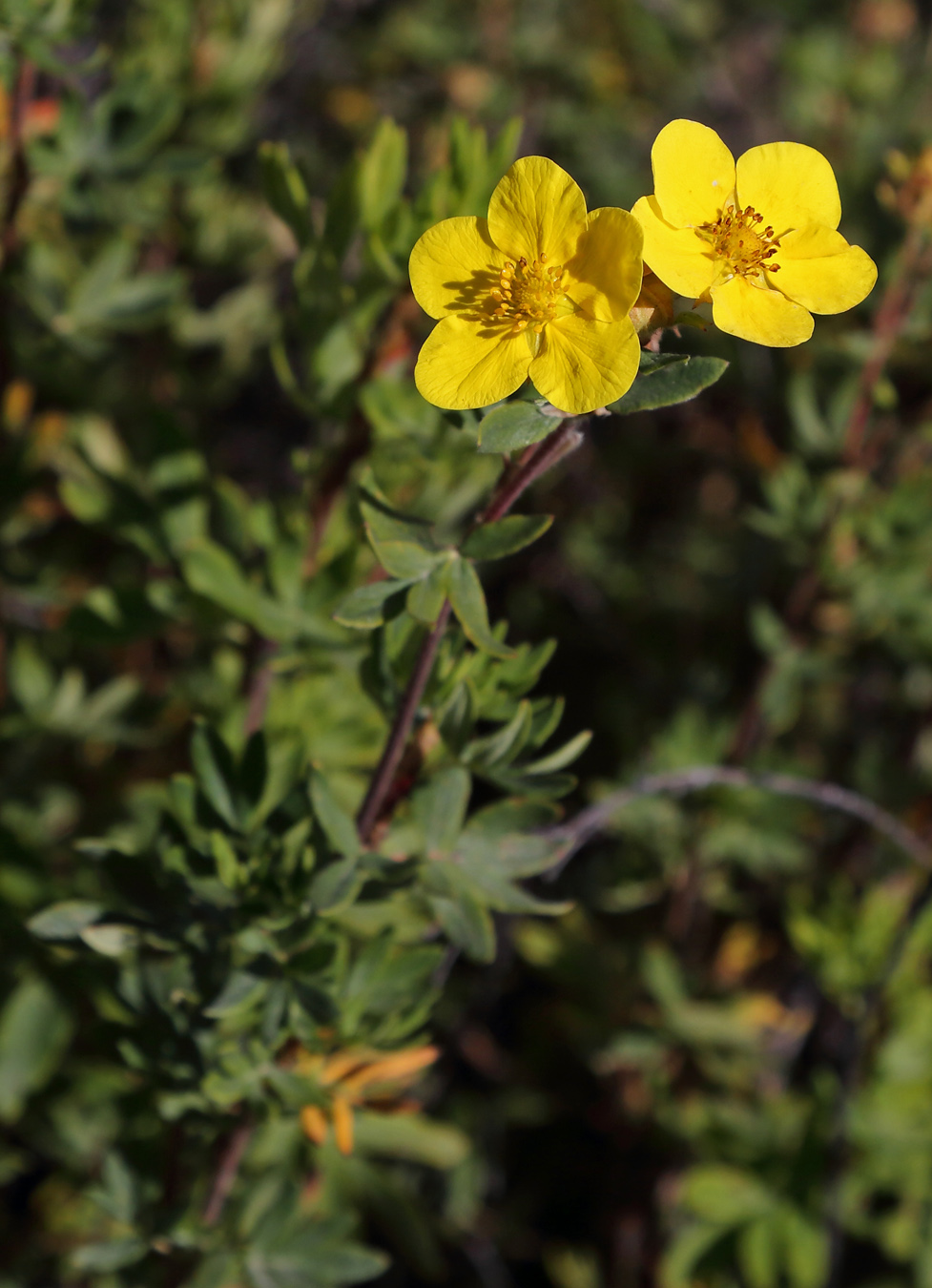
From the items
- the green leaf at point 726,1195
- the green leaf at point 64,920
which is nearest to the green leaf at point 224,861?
the green leaf at point 64,920

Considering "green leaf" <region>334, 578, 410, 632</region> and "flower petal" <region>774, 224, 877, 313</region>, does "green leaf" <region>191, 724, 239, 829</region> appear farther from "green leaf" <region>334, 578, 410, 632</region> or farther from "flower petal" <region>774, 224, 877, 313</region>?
"flower petal" <region>774, 224, 877, 313</region>

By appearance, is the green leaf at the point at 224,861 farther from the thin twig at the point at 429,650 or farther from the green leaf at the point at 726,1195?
the green leaf at the point at 726,1195

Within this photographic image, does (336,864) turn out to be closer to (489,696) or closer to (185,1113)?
(489,696)

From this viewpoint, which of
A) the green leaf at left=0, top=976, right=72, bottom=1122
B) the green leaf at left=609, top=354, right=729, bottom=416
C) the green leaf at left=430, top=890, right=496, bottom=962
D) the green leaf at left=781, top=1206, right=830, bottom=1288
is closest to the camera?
the green leaf at left=609, top=354, right=729, bottom=416

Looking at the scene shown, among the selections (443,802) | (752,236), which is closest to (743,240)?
(752,236)

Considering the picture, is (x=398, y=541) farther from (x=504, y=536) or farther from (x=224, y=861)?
(x=224, y=861)

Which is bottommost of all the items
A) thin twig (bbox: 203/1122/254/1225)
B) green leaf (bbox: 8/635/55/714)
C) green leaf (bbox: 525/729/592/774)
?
thin twig (bbox: 203/1122/254/1225)

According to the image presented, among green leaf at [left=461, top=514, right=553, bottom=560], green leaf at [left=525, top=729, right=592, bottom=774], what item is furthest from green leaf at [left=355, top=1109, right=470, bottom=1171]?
green leaf at [left=461, top=514, right=553, bottom=560]
